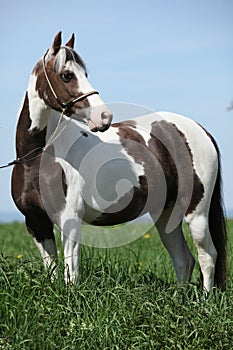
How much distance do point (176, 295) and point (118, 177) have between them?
1.06 meters

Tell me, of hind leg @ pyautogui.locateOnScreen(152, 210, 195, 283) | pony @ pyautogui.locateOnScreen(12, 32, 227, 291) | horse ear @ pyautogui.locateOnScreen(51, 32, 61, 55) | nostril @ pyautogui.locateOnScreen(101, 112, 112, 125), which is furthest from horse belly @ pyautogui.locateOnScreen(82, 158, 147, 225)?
horse ear @ pyautogui.locateOnScreen(51, 32, 61, 55)

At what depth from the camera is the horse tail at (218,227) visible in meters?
5.27

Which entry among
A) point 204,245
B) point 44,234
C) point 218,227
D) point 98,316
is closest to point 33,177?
point 44,234

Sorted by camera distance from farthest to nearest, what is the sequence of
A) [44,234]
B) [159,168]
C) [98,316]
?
[159,168] < [44,234] < [98,316]

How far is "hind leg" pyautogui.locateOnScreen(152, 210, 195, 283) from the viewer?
17.9 feet

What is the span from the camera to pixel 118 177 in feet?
15.9

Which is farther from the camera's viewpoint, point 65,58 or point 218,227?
point 218,227

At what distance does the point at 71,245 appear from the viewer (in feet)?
14.3

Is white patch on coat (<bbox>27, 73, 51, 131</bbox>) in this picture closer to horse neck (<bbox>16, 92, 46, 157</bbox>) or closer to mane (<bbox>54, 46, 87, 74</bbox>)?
horse neck (<bbox>16, 92, 46, 157</bbox>)

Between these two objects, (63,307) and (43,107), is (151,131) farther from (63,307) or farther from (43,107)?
(63,307)

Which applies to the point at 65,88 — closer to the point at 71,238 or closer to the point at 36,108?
the point at 36,108

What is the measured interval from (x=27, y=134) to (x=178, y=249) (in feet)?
6.02

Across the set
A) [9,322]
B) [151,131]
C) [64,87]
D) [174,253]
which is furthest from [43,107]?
[174,253]

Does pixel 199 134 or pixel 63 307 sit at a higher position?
pixel 199 134
